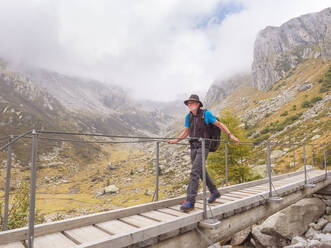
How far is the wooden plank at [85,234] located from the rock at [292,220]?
8.27m

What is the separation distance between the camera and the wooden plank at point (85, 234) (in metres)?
2.96

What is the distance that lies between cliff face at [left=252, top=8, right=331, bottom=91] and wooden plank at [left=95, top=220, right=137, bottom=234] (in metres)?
91.4

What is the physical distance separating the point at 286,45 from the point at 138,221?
398 ft

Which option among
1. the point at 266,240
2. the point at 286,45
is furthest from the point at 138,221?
the point at 286,45


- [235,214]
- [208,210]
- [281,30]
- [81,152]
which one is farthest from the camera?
[281,30]

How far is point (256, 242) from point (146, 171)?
2861 cm

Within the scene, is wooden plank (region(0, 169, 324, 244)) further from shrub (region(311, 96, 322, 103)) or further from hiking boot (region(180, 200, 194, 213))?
shrub (region(311, 96, 322, 103))

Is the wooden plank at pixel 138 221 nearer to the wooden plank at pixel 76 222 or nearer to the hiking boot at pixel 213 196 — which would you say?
the wooden plank at pixel 76 222

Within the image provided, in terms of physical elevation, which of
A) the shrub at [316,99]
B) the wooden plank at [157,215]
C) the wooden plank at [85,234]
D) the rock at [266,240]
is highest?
the shrub at [316,99]

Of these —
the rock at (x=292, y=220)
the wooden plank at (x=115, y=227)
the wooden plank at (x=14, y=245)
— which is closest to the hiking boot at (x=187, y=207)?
the wooden plank at (x=115, y=227)

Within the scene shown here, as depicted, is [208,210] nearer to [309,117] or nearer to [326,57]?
[309,117]

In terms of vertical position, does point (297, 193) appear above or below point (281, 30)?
below

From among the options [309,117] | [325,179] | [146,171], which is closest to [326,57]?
[309,117]

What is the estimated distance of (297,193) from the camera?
23.8 ft
